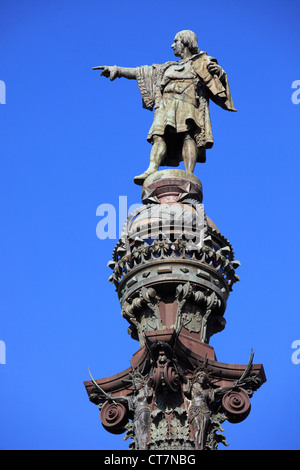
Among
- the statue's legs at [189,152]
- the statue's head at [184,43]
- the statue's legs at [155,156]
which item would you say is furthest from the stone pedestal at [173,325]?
the statue's head at [184,43]

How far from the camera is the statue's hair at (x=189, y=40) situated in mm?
40938

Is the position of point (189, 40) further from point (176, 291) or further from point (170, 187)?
point (176, 291)

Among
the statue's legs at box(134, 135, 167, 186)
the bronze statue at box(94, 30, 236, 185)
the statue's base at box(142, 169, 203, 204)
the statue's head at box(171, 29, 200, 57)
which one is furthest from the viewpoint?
the statue's head at box(171, 29, 200, 57)

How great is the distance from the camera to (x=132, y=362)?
33.2m

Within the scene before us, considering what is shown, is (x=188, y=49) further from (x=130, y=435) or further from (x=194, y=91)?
(x=130, y=435)

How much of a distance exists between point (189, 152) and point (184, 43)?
4.45 metres

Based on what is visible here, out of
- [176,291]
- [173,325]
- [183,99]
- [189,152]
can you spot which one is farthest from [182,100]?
[173,325]

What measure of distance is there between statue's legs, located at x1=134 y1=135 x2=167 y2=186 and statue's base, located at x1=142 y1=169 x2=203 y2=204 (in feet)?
2.68

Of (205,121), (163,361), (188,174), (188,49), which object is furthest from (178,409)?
(188,49)

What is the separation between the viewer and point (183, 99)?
3966cm

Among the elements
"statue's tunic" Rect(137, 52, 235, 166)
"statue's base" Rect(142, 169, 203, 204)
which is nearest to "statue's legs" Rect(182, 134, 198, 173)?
"statue's tunic" Rect(137, 52, 235, 166)

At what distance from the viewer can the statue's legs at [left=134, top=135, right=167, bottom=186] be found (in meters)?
38.1

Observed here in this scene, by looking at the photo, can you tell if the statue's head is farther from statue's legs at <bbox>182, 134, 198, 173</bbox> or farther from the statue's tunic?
statue's legs at <bbox>182, 134, 198, 173</bbox>

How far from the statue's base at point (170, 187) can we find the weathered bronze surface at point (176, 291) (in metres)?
0.03
